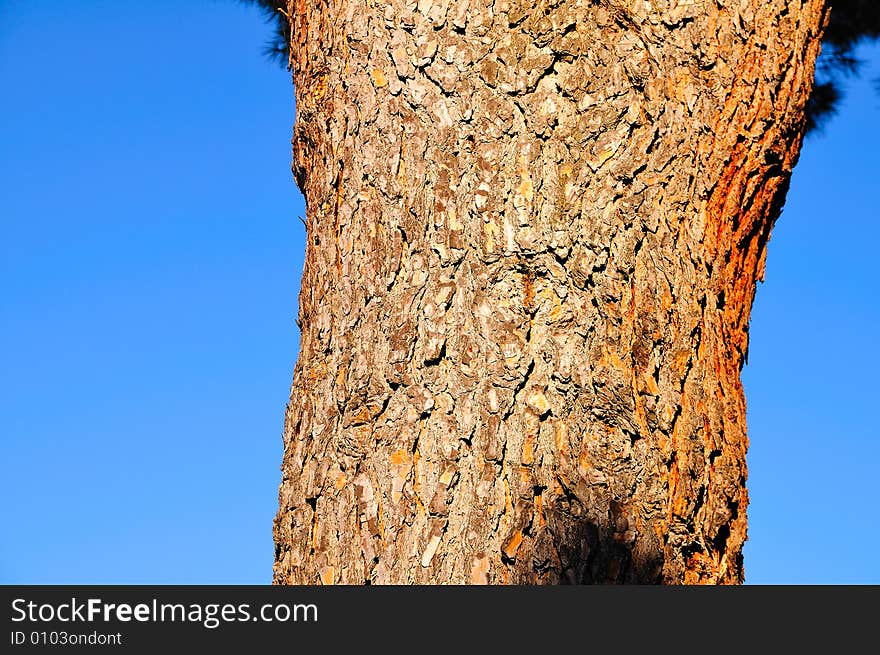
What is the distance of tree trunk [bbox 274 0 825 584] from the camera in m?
1.54

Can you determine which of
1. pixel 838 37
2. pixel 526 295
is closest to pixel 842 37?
pixel 838 37

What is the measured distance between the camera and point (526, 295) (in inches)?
63.3

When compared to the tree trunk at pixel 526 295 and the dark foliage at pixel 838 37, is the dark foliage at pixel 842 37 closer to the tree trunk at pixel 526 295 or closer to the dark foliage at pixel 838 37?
the dark foliage at pixel 838 37

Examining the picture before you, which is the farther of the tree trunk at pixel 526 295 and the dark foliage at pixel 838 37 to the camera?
the dark foliage at pixel 838 37

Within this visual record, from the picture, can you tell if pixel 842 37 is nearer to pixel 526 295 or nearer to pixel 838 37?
pixel 838 37

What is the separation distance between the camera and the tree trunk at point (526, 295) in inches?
60.5

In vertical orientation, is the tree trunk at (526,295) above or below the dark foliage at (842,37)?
below

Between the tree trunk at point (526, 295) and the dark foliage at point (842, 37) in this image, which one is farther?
the dark foliage at point (842, 37)

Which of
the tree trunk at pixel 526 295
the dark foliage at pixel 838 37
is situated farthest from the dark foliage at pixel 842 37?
the tree trunk at pixel 526 295

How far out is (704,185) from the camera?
1783 mm

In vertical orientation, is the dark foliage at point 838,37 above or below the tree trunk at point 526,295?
above
